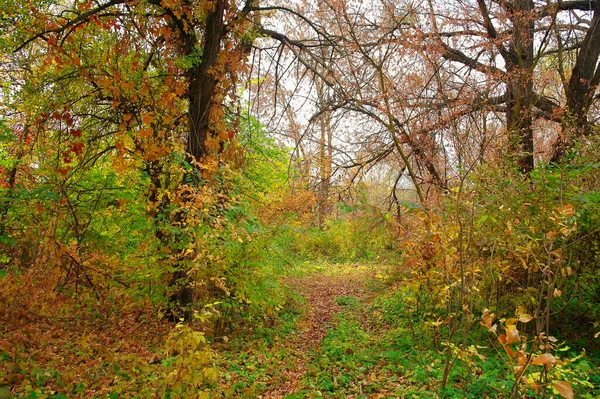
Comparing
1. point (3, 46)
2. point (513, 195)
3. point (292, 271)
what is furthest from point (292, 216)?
point (3, 46)

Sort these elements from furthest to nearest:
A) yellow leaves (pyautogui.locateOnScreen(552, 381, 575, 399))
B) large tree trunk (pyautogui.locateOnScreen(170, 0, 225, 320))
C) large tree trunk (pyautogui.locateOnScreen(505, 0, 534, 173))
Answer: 1. large tree trunk (pyautogui.locateOnScreen(505, 0, 534, 173))
2. large tree trunk (pyautogui.locateOnScreen(170, 0, 225, 320))
3. yellow leaves (pyautogui.locateOnScreen(552, 381, 575, 399))

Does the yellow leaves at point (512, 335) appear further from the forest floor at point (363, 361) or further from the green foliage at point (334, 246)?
the green foliage at point (334, 246)

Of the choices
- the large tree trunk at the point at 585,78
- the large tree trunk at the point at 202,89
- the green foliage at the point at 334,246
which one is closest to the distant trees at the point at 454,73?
the large tree trunk at the point at 585,78

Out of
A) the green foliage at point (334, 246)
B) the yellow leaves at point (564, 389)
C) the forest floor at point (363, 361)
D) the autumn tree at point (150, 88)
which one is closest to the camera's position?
the yellow leaves at point (564, 389)

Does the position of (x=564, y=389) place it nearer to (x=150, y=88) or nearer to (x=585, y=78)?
(x=150, y=88)

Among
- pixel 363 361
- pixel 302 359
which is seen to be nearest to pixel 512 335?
pixel 363 361

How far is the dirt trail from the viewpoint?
4.30 m

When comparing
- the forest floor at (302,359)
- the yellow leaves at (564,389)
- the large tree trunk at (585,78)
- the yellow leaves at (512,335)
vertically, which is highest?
the large tree trunk at (585,78)

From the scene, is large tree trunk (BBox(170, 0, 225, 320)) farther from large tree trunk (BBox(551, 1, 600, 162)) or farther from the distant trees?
large tree trunk (BBox(551, 1, 600, 162))

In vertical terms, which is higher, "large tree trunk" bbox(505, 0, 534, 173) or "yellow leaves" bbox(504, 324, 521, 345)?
"large tree trunk" bbox(505, 0, 534, 173)

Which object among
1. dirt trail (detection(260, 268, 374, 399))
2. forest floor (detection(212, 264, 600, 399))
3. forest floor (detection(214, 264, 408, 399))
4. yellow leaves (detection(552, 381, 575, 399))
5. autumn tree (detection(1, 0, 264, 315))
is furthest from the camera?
autumn tree (detection(1, 0, 264, 315))

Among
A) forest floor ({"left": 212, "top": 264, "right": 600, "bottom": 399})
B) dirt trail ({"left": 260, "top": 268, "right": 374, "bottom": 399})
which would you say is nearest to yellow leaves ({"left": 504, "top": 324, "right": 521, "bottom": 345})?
forest floor ({"left": 212, "top": 264, "right": 600, "bottom": 399})

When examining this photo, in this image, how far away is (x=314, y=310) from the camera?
24.8 feet

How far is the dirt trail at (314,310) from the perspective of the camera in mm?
4297
